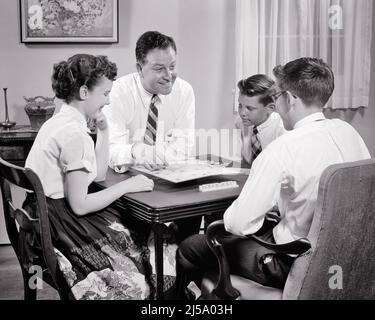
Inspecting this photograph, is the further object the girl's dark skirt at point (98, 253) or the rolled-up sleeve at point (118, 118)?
the rolled-up sleeve at point (118, 118)

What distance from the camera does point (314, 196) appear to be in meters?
1.74

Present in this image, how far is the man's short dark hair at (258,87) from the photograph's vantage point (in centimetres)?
269

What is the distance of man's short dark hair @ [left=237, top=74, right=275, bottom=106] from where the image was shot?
8.83ft

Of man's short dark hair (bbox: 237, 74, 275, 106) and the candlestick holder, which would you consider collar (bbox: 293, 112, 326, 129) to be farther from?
A: the candlestick holder

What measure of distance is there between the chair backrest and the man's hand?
999 millimetres

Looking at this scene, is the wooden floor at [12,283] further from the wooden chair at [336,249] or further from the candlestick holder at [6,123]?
the wooden chair at [336,249]

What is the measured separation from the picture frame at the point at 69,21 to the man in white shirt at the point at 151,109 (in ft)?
2.89

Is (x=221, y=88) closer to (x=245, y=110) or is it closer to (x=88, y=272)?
(x=245, y=110)

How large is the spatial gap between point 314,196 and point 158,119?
1.63 metres

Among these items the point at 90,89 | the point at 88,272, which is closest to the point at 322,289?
the point at 88,272

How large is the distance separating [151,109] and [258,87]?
73cm

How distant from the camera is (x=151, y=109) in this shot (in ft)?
10.3

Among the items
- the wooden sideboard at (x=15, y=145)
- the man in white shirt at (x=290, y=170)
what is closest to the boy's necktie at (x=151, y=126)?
the wooden sideboard at (x=15, y=145)

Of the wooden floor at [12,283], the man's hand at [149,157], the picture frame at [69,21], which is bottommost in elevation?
the wooden floor at [12,283]
